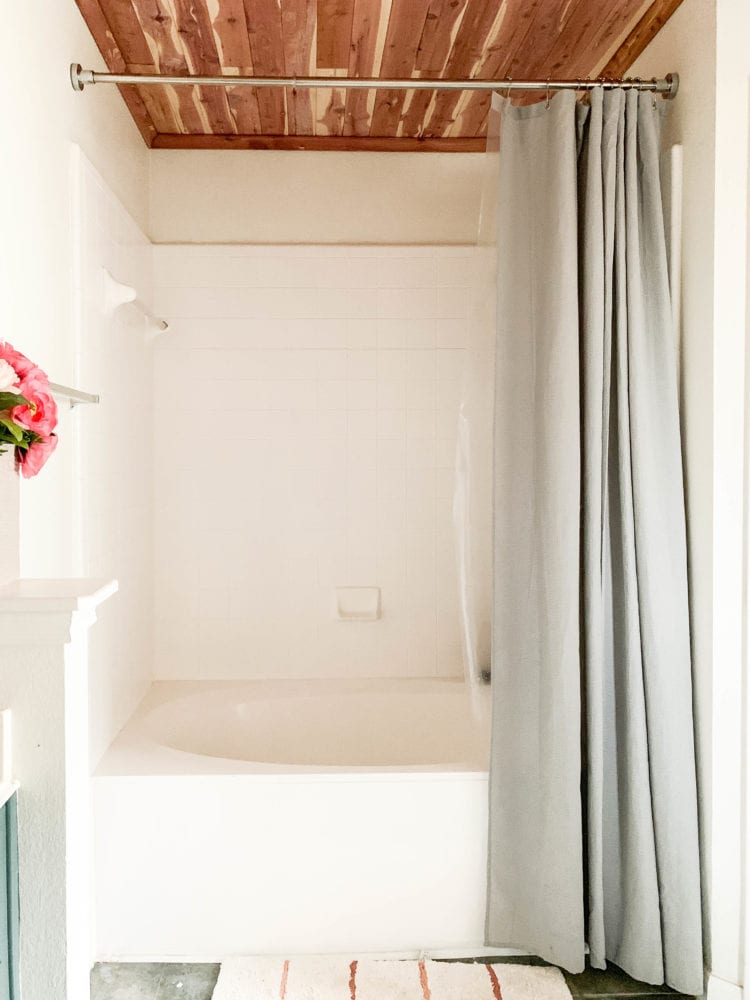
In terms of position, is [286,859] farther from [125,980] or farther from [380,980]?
[125,980]

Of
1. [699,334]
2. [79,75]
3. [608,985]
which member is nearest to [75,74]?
[79,75]

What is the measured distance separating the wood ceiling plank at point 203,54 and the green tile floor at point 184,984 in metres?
2.51

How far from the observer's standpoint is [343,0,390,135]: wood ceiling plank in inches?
90.3

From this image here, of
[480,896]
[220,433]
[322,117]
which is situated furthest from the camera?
[220,433]

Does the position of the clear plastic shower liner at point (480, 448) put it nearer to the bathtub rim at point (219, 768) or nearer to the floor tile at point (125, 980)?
the bathtub rim at point (219, 768)

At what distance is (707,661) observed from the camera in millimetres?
2076

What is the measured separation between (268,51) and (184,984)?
8.41 feet

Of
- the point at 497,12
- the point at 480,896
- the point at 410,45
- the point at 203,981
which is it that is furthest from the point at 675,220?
the point at 203,981

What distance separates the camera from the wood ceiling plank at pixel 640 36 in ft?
7.39

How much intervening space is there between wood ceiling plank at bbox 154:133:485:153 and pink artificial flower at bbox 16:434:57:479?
7.16 feet

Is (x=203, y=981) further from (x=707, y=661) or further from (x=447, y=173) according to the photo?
(x=447, y=173)

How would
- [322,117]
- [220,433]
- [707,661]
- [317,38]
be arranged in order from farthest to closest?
[220,433] → [322,117] → [317,38] → [707,661]

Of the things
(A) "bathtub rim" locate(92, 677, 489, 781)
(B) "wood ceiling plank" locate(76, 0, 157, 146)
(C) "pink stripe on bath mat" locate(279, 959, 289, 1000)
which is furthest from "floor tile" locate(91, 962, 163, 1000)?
(B) "wood ceiling plank" locate(76, 0, 157, 146)

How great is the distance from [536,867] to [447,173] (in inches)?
95.5
